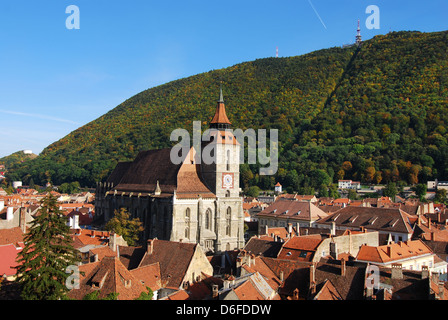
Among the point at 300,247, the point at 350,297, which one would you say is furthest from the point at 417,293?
the point at 300,247

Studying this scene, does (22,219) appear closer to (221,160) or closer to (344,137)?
(221,160)

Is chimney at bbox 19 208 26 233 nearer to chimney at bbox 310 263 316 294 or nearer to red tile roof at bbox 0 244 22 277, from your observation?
red tile roof at bbox 0 244 22 277

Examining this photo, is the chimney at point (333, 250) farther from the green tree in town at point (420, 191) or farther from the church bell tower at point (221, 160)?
the green tree in town at point (420, 191)

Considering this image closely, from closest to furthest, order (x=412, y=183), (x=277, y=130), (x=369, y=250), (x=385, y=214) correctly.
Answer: (x=369, y=250) < (x=385, y=214) < (x=412, y=183) < (x=277, y=130)

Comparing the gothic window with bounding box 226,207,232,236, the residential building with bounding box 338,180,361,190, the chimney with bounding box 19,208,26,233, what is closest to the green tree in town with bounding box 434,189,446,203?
the residential building with bounding box 338,180,361,190

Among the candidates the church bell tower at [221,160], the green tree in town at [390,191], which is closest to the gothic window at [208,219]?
the church bell tower at [221,160]

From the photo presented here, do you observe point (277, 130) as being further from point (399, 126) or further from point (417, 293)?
point (417, 293)

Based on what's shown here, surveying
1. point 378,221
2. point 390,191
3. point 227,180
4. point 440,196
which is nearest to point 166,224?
point 227,180
